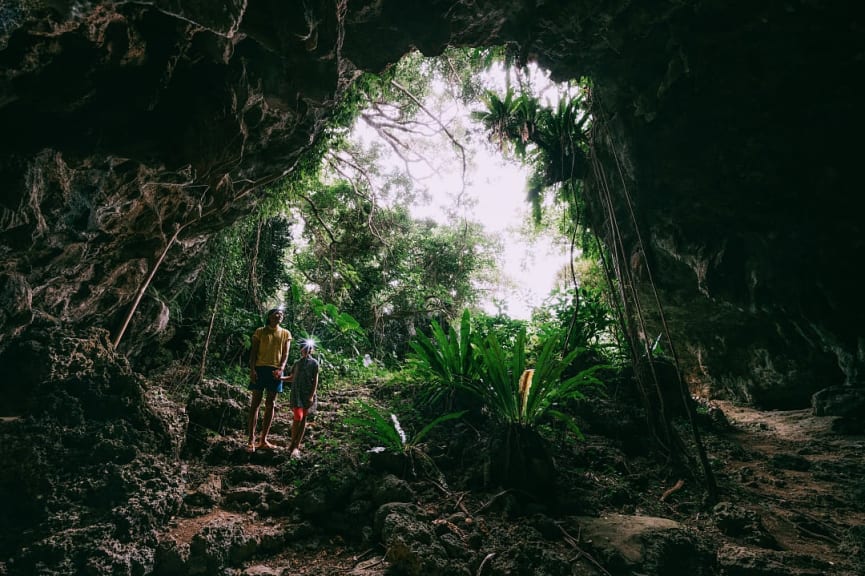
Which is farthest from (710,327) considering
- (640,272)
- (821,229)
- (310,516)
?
(310,516)

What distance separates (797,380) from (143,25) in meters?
8.59

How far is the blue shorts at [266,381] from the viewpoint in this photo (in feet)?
12.8

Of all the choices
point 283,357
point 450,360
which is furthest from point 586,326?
point 283,357

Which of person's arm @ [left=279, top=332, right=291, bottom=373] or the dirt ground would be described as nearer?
the dirt ground

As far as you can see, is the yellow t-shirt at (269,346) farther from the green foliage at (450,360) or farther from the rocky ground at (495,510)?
the green foliage at (450,360)

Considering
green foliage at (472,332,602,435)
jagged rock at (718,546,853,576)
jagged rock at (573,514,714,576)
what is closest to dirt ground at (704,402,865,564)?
jagged rock at (718,546,853,576)

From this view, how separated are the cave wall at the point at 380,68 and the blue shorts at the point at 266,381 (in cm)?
138

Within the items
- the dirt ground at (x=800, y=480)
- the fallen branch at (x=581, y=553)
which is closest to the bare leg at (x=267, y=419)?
the fallen branch at (x=581, y=553)

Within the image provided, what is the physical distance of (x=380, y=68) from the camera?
3596 mm

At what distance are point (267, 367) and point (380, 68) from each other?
3182 millimetres

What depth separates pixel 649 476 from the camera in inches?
129

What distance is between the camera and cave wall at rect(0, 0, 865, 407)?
2.00m

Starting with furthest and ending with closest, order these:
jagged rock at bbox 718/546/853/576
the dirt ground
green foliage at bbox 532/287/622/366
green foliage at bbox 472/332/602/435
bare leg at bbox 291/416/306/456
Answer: green foliage at bbox 532/287/622/366
bare leg at bbox 291/416/306/456
green foliage at bbox 472/332/602/435
the dirt ground
jagged rock at bbox 718/546/853/576

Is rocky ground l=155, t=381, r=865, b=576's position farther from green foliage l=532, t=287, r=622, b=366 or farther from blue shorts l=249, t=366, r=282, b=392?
green foliage l=532, t=287, r=622, b=366
